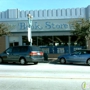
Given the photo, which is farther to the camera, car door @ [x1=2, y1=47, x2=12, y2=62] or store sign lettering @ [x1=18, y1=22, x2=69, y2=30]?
store sign lettering @ [x1=18, y1=22, x2=69, y2=30]

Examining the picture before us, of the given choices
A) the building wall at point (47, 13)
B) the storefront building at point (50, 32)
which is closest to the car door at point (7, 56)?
the storefront building at point (50, 32)

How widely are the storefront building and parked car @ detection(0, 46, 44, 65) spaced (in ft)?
24.8

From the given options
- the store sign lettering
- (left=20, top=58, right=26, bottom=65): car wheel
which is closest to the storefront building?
the store sign lettering

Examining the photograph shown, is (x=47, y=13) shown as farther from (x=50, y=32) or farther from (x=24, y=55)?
(x=24, y=55)

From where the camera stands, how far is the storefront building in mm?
25719

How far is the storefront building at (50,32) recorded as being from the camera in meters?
25.7

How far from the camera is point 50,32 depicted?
25.9 meters

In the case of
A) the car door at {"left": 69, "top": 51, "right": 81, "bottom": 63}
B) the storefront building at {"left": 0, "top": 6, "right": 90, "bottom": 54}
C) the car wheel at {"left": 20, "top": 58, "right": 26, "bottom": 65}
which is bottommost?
the car wheel at {"left": 20, "top": 58, "right": 26, "bottom": 65}

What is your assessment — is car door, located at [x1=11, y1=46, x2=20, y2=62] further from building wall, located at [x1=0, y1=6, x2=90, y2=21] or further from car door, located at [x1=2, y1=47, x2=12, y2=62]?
building wall, located at [x1=0, y1=6, x2=90, y2=21]

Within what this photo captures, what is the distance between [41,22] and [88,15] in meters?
5.90

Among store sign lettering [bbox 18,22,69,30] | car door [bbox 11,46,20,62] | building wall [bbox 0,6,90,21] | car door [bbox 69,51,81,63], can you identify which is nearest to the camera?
car door [bbox 69,51,81,63]

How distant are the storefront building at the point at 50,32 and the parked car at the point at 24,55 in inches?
298

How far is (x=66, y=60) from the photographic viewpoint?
19.1 metres

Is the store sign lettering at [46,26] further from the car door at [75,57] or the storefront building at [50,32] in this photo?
the car door at [75,57]
